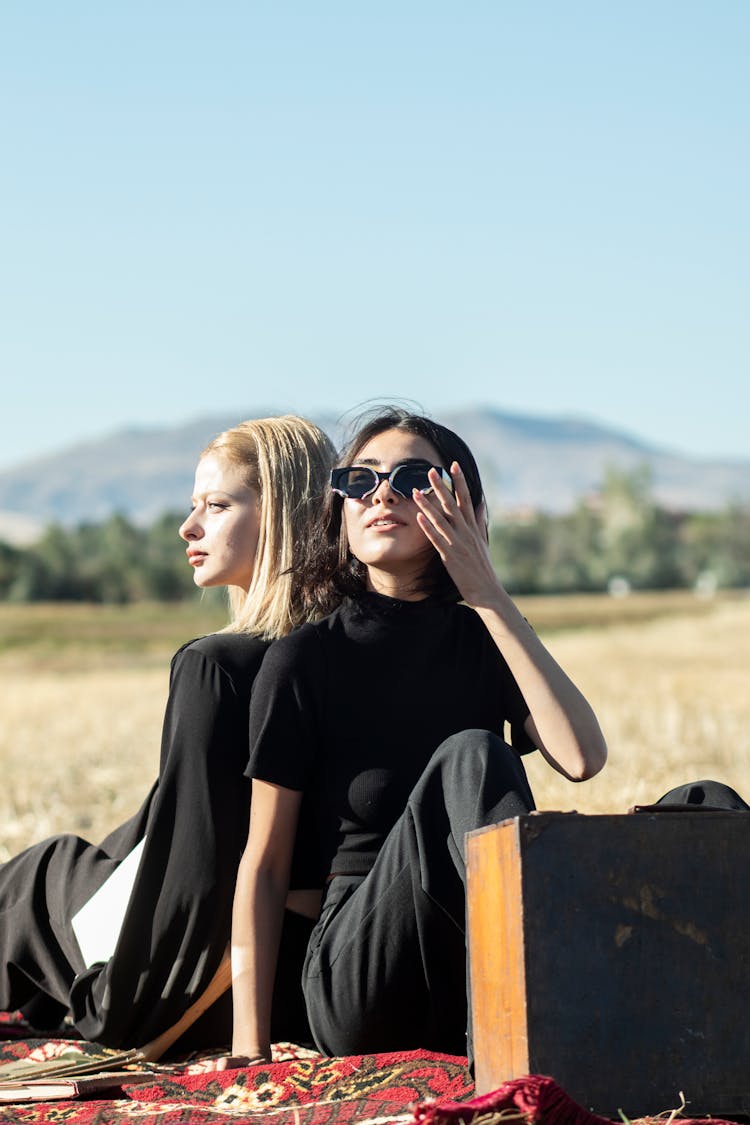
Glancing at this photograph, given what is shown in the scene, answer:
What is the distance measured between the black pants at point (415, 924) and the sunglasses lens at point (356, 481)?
81cm

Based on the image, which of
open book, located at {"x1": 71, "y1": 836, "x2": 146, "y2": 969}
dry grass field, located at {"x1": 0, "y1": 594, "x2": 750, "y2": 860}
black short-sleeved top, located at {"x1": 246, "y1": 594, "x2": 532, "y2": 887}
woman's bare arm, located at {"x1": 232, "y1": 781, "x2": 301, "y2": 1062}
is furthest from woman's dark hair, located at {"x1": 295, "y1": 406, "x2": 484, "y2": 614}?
dry grass field, located at {"x1": 0, "y1": 594, "x2": 750, "y2": 860}

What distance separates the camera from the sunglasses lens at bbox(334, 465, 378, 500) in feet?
13.2

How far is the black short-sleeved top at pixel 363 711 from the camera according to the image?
12.7 feet

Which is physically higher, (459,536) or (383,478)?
(383,478)

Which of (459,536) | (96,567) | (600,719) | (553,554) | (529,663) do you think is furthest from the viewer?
(553,554)

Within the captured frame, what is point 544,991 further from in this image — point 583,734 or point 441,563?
point 441,563

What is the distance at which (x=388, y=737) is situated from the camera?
3910mm

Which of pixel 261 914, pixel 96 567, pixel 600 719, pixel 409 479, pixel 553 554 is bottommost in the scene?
pixel 600 719

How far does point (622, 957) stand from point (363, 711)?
41.9 inches

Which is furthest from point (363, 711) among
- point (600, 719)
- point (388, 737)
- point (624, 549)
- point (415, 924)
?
point (624, 549)

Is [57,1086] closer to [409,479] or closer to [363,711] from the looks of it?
[363,711]

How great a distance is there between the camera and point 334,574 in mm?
4246

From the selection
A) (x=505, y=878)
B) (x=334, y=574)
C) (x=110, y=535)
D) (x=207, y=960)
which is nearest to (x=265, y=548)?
(x=334, y=574)

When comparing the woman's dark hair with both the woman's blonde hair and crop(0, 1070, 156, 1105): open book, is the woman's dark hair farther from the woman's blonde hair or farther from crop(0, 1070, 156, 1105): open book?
crop(0, 1070, 156, 1105): open book
